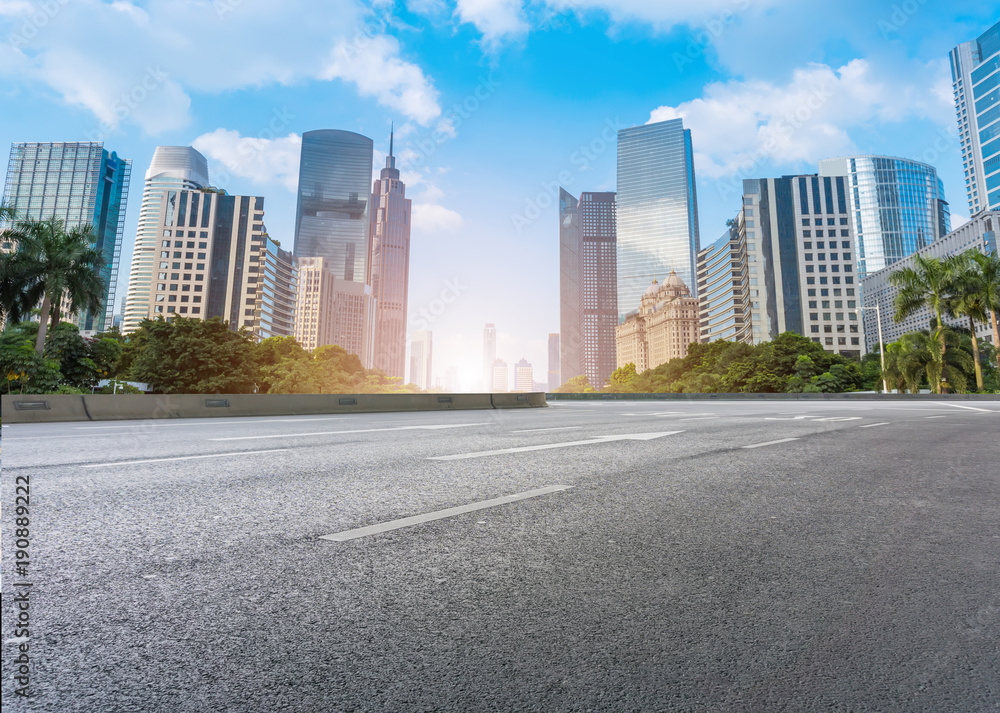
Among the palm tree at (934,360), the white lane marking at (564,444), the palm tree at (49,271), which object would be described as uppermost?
the palm tree at (49,271)

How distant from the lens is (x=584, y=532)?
10.0 ft

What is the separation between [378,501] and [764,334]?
151 m

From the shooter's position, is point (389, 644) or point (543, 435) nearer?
point (389, 644)

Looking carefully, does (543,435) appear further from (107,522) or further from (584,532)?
(107,522)

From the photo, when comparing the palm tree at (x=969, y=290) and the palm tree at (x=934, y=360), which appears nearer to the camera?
the palm tree at (x=969, y=290)

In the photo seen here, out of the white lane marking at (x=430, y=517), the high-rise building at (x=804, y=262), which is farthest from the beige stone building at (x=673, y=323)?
the white lane marking at (x=430, y=517)

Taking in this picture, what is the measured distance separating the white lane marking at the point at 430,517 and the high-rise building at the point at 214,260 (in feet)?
536

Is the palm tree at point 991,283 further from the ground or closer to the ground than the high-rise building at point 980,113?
closer to the ground

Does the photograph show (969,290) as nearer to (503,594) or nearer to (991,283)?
(991,283)

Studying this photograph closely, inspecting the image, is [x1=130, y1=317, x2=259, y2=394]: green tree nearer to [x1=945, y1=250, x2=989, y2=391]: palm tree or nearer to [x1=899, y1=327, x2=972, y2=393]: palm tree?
[x1=899, y1=327, x2=972, y2=393]: palm tree

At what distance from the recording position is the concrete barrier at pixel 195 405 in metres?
13.2

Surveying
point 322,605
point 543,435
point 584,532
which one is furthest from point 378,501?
point 543,435

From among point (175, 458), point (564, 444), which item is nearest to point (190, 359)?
point (175, 458)

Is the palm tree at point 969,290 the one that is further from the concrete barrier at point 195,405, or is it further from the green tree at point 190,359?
the green tree at point 190,359
